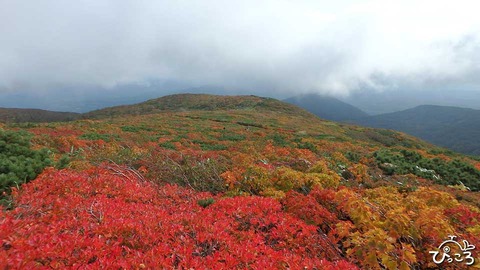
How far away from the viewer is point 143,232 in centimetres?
545

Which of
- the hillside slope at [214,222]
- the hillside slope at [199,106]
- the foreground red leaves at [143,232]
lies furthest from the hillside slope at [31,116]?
the foreground red leaves at [143,232]

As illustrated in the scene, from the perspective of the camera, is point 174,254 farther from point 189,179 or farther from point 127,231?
point 189,179

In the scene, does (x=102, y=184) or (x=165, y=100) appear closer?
(x=102, y=184)

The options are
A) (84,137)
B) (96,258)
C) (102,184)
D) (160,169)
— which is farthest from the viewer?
(84,137)

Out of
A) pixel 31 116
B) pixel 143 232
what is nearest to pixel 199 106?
pixel 31 116

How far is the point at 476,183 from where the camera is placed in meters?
16.6

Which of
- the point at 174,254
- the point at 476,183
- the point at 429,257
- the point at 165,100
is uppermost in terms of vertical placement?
the point at 165,100

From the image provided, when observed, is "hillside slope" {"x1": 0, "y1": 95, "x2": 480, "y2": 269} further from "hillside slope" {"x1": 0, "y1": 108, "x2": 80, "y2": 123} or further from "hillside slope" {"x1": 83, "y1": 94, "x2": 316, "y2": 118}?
"hillside slope" {"x1": 0, "y1": 108, "x2": 80, "y2": 123}

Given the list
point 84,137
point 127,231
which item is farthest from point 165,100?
point 127,231

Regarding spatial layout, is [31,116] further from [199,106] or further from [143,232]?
[143,232]

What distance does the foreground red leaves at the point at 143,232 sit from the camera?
4.45 metres

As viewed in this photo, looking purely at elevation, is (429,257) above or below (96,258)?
below

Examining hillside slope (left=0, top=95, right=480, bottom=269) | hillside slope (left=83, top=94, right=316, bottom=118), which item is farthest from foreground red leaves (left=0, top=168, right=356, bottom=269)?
hillside slope (left=83, top=94, right=316, bottom=118)

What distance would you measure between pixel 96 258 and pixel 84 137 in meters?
18.0
